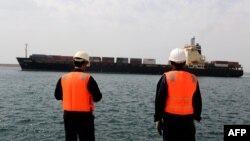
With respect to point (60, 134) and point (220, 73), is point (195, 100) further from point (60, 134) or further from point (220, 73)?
point (220, 73)

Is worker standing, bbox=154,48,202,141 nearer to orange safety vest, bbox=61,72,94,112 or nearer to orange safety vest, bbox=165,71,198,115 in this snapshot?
orange safety vest, bbox=165,71,198,115

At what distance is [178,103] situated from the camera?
4773mm

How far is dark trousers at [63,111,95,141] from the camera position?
5258mm

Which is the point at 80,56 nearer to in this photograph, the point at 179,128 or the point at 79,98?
the point at 79,98

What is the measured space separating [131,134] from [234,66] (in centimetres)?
8498

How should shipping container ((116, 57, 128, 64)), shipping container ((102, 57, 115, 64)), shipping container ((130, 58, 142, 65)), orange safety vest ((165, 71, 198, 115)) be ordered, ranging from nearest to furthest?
orange safety vest ((165, 71, 198, 115)), shipping container ((102, 57, 115, 64)), shipping container ((116, 57, 128, 64)), shipping container ((130, 58, 142, 65))

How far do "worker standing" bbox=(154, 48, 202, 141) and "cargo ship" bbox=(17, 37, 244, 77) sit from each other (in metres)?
80.5

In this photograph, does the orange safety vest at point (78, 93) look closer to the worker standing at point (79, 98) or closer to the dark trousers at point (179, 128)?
the worker standing at point (79, 98)

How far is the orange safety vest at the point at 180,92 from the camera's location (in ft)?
15.6

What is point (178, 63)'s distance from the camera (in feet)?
16.2

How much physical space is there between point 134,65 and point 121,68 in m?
3.83

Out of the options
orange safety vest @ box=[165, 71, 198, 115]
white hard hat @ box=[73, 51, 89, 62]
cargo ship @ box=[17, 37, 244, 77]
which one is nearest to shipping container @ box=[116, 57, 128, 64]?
cargo ship @ box=[17, 37, 244, 77]

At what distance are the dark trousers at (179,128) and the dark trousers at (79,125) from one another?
130 centimetres

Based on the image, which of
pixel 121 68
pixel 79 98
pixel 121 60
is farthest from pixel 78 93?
pixel 121 60
